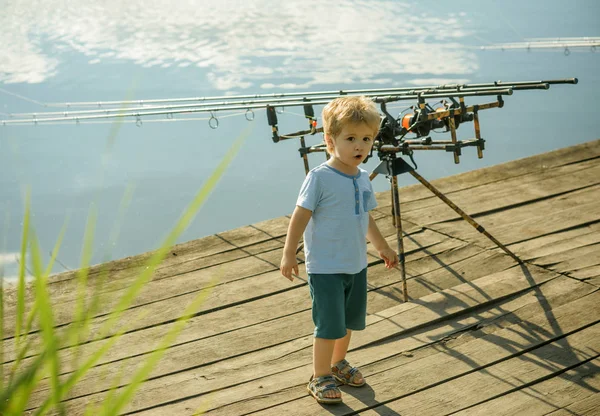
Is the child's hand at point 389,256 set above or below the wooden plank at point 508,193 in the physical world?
above

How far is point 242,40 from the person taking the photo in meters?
7.57

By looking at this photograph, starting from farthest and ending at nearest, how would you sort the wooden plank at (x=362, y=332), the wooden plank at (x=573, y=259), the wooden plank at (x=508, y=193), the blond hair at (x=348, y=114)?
the wooden plank at (x=508, y=193)
the wooden plank at (x=573, y=259)
the wooden plank at (x=362, y=332)
the blond hair at (x=348, y=114)

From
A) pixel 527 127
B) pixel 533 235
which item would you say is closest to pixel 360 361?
pixel 533 235

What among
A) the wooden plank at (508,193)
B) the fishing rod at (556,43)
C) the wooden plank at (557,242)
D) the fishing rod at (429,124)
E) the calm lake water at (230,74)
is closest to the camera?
the fishing rod at (429,124)

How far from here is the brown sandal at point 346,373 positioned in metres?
2.65

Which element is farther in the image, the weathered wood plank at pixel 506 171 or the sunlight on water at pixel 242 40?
the sunlight on water at pixel 242 40

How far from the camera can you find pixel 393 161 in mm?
3268

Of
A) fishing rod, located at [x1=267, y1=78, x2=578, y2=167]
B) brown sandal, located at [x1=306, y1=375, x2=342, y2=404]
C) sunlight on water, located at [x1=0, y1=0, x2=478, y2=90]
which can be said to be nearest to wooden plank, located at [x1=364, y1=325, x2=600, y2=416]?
brown sandal, located at [x1=306, y1=375, x2=342, y2=404]

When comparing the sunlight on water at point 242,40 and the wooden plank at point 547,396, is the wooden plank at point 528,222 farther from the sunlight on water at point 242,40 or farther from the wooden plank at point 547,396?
the sunlight on water at point 242,40

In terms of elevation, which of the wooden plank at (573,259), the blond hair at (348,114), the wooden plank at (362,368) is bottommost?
the wooden plank at (362,368)

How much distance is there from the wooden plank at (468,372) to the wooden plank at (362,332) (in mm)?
249

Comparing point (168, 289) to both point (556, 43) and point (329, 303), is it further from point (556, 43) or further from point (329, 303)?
point (556, 43)

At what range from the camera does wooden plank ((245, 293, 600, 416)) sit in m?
2.54

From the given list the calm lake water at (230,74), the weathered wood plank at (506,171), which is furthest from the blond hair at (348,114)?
the calm lake water at (230,74)
